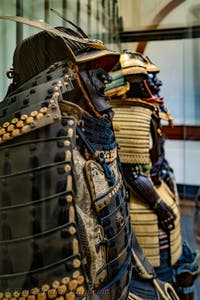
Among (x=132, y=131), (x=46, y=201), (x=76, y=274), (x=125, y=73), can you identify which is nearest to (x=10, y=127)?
(x=46, y=201)

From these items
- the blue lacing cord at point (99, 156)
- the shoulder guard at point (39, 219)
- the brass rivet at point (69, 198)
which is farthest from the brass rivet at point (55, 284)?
the blue lacing cord at point (99, 156)

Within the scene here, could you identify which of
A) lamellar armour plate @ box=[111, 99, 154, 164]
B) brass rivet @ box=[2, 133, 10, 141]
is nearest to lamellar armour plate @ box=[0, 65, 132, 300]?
brass rivet @ box=[2, 133, 10, 141]

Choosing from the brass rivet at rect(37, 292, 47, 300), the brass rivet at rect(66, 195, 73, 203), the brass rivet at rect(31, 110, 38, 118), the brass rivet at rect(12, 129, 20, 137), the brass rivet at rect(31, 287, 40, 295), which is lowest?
the brass rivet at rect(37, 292, 47, 300)

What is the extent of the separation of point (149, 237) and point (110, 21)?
1.04 meters

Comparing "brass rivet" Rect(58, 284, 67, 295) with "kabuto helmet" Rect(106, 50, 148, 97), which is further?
"kabuto helmet" Rect(106, 50, 148, 97)

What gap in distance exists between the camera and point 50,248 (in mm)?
583

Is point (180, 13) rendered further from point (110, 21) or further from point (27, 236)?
point (27, 236)

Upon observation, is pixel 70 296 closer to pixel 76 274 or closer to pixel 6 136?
pixel 76 274

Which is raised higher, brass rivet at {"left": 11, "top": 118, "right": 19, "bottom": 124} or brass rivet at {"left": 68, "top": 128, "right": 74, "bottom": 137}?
brass rivet at {"left": 11, "top": 118, "right": 19, "bottom": 124}

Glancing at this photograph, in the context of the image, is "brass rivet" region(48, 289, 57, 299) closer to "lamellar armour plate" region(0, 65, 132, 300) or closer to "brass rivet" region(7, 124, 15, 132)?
"lamellar armour plate" region(0, 65, 132, 300)

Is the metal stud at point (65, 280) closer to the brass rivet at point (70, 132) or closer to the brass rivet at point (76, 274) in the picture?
the brass rivet at point (76, 274)

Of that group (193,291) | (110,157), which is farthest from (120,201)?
(193,291)

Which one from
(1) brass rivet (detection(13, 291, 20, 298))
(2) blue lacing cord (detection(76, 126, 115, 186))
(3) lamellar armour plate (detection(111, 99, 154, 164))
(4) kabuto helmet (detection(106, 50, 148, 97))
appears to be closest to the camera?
(1) brass rivet (detection(13, 291, 20, 298))

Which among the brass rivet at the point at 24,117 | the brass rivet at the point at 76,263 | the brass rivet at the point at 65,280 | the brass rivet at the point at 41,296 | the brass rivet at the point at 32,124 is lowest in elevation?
the brass rivet at the point at 41,296
